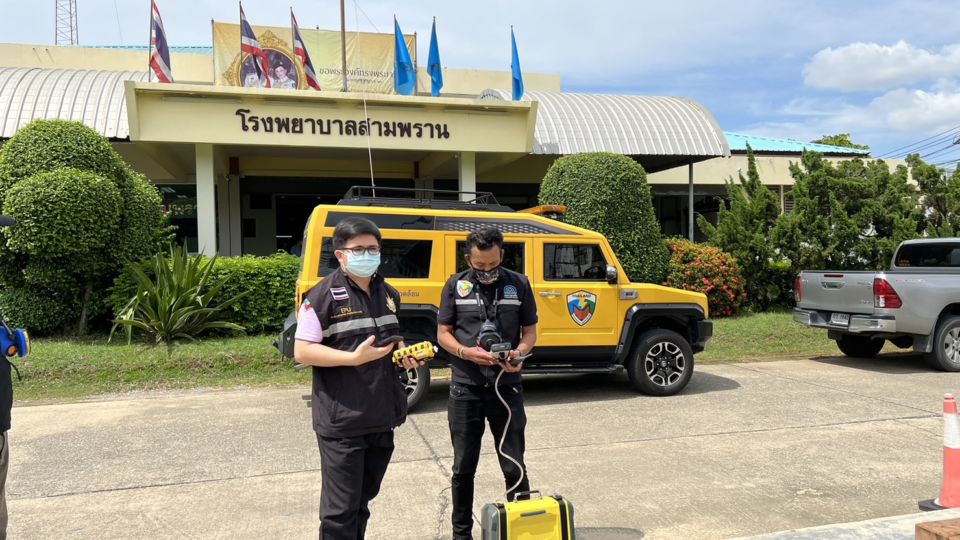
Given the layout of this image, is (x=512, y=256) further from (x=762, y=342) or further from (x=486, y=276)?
(x=762, y=342)

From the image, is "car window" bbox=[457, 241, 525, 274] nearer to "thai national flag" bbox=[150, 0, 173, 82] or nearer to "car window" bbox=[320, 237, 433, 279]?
"car window" bbox=[320, 237, 433, 279]

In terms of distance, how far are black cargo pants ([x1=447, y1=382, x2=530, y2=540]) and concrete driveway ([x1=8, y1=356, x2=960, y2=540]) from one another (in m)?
0.52

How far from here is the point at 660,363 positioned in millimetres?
7219

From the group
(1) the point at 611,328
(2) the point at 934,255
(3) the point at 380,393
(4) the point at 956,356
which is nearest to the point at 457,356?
(3) the point at 380,393

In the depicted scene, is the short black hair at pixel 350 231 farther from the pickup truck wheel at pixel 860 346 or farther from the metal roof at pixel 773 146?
the metal roof at pixel 773 146

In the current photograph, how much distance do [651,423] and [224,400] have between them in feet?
15.5

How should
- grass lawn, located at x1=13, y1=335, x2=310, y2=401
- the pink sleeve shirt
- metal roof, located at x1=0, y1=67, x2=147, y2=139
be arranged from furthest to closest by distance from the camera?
metal roof, located at x1=0, y1=67, x2=147, y2=139, grass lawn, located at x1=13, y1=335, x2=310, y2=401, the pink sleeve shirt

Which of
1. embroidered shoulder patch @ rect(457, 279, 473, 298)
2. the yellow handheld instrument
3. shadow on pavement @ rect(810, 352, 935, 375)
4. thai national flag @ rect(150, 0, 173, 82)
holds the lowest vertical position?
shadow on pavement @ rect(810, 352, 935, 375)

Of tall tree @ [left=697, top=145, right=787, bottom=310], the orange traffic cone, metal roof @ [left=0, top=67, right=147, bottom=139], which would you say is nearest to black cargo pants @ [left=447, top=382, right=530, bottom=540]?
the orange traffic cone

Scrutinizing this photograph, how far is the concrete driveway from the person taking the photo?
397 centimetres

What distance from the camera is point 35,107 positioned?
13781 millimetres

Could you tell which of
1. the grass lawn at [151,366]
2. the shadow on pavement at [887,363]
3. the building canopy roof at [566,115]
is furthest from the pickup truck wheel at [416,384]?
the building canopy roof at [566,115]

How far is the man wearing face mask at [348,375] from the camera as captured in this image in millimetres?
2744

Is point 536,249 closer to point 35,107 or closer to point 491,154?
point 491,154
